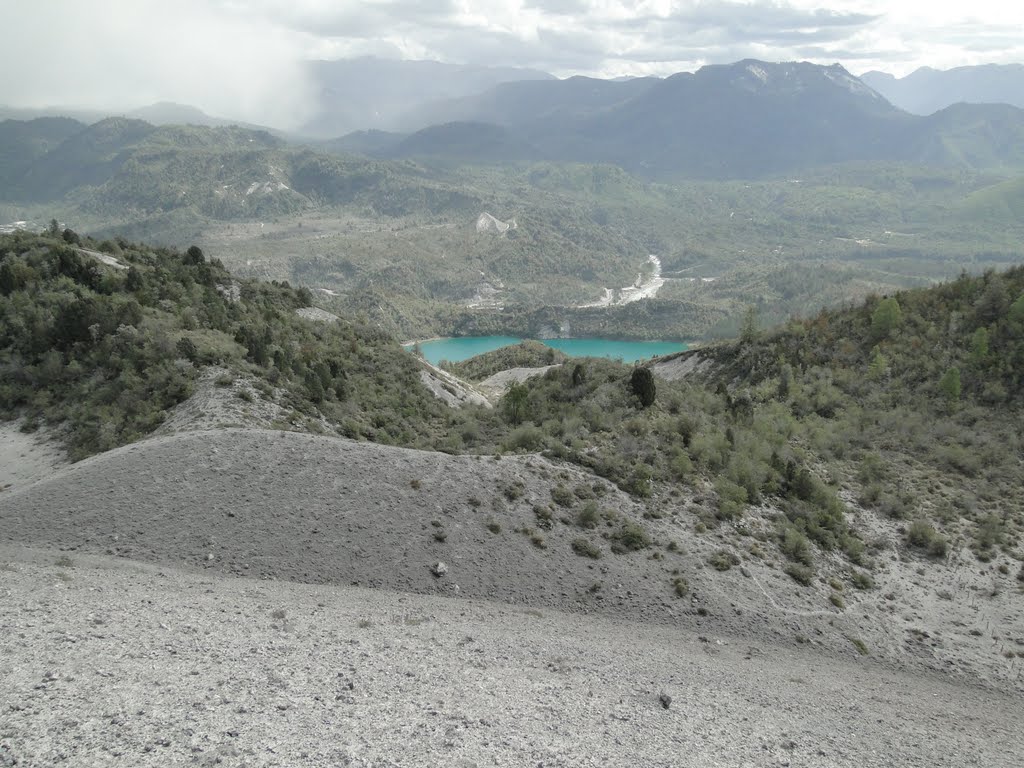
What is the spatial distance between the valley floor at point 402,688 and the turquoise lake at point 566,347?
474ft

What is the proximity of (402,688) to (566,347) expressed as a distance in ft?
554

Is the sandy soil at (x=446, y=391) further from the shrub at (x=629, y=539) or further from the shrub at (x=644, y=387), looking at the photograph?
the shrub at (x=629, y=539)

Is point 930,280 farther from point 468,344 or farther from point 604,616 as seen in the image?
point 604,616

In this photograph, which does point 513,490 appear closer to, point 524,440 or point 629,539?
point 629,539

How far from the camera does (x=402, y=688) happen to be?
1082cm

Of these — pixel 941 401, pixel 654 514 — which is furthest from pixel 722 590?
pixel 941 401

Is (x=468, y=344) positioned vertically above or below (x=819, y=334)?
below

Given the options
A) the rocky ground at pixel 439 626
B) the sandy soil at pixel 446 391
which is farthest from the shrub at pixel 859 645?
the sandy soil at pixel 446 391

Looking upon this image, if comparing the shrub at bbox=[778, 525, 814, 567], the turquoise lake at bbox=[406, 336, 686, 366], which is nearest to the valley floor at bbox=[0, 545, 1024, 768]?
the shrub at bbox=[778, 525, 814, 567]

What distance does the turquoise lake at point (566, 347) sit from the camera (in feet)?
537

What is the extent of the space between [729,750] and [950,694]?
7.98 metres

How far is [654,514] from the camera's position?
19656 mm

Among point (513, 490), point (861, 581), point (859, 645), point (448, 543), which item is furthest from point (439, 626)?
point (861, 581)

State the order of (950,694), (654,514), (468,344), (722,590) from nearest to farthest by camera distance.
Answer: (950,694) < (722,590) < (654,514) < (468,344)
